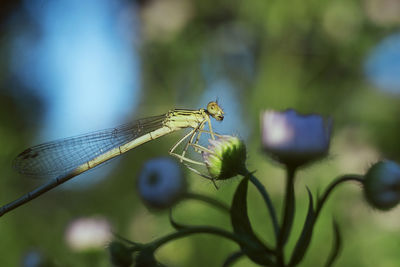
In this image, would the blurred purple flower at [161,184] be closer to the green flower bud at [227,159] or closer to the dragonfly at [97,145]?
the green flower bud at [227,159]

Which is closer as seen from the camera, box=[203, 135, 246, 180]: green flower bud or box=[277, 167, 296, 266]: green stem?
box=[277, 167, 296, 266]: green stem

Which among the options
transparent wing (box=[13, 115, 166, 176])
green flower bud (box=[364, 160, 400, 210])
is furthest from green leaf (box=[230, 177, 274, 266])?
transparent wing (box=[13, 115, 166, 176])

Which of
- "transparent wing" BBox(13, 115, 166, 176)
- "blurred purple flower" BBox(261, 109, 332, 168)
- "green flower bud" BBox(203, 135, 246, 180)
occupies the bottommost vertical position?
"transparent wing" BBox(13, 115, 166, 176)

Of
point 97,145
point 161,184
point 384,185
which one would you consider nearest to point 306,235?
point 384,185

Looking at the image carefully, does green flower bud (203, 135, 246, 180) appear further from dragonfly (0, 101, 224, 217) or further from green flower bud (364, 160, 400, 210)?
dragonfly (0, 101, 224, 217)

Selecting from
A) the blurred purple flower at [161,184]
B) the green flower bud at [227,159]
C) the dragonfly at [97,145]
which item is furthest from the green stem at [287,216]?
the dragonfly at [97,145]

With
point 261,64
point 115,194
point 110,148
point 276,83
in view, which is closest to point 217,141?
point 110,148

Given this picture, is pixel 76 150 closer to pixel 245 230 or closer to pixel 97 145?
pixel 97 145
